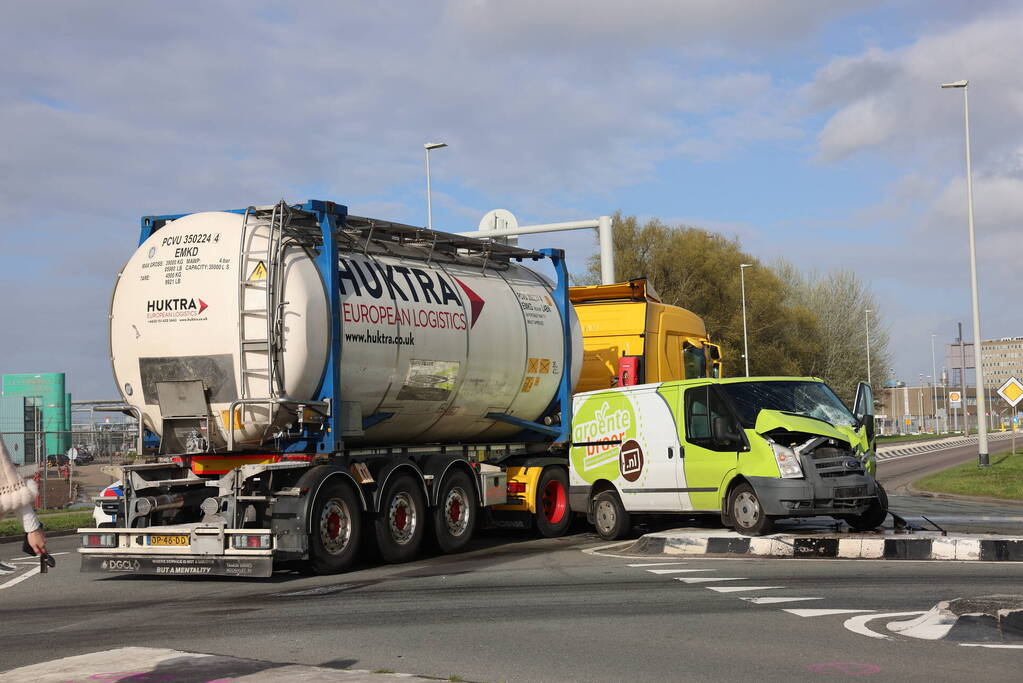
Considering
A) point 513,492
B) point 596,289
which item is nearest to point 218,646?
point 513,492

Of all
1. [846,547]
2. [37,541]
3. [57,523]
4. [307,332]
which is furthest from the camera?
[57,523]

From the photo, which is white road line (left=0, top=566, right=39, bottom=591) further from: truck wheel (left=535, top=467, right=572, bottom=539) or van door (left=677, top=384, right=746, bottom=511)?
van door (left=677, top=384, right=746, bottom=511)

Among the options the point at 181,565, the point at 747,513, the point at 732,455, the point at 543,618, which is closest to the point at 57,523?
the point at 181,565

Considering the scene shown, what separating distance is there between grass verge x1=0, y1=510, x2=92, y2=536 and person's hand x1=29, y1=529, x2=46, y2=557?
1570 cm

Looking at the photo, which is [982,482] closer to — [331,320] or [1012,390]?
[1012,390]

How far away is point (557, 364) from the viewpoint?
17.1m

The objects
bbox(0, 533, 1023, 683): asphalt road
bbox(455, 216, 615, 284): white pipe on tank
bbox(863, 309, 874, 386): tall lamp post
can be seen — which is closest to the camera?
bbox(0, 533, 1023, 683): asphalt road

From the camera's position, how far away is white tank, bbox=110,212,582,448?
12.5 meters

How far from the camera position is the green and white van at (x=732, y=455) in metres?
13.0

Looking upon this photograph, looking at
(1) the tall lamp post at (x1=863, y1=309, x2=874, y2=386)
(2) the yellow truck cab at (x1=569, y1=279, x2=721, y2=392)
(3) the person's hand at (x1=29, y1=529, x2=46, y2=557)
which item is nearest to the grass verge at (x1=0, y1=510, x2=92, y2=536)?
(2) the yellow truck cab at (x1=569, y1=279, x2=721, y2=392)

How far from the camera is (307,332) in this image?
12453 millimetres

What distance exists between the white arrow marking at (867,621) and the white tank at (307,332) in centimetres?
643

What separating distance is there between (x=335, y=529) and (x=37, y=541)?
776cm

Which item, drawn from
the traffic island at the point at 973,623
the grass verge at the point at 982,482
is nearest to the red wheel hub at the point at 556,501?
the traffic island at the point at 973,623
